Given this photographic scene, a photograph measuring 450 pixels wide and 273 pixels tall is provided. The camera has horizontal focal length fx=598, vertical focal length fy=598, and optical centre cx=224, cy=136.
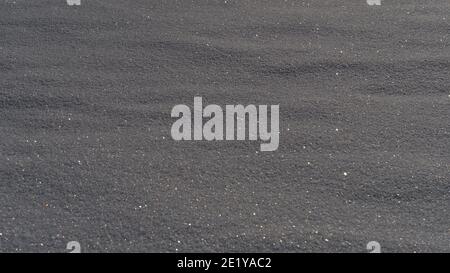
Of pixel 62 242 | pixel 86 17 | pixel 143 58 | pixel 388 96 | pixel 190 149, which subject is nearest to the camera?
pixel 62 242

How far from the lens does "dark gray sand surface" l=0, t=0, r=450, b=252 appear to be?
1.39 m

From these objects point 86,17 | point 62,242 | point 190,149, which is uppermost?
point 86,17

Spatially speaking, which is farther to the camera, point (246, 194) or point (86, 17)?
point (86, 17)

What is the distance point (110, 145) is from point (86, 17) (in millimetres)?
725

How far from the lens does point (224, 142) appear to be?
163 cm

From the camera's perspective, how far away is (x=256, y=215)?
1.42m

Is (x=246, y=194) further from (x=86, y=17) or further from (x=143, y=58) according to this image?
(x=86, y=17)

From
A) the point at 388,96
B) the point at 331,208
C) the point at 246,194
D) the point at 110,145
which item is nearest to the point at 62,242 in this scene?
the point at 110,145

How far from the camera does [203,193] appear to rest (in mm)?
1483

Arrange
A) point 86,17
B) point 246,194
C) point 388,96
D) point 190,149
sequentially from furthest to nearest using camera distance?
point 86,17, point 388,96, point 190,149, point 246,194

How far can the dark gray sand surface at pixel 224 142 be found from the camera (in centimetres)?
139

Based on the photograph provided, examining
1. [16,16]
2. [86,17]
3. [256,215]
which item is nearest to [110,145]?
[256,215]

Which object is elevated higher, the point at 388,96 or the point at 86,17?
the point at 86,17

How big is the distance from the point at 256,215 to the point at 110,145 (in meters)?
0.46
